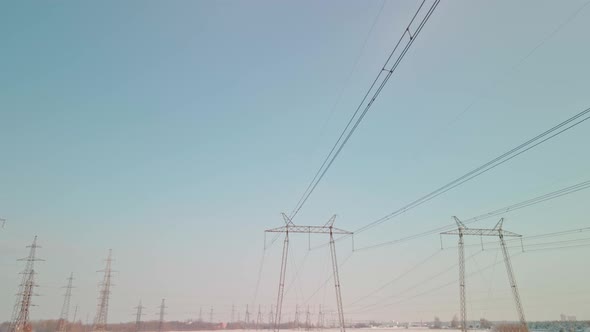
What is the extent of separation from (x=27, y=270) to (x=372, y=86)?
80292 mm

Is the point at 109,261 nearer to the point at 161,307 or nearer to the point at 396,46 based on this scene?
the point at 161,307

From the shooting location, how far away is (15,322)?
61219 mm

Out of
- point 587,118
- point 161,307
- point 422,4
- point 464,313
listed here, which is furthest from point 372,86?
point 161,307

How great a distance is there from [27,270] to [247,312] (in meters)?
140

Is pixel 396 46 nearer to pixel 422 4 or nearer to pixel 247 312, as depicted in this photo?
pixel 422 4

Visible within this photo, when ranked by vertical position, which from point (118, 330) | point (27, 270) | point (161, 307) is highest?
point (27, 270)

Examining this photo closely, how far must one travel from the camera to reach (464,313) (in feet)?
152

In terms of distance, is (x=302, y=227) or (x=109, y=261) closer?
(x=302, y=227)

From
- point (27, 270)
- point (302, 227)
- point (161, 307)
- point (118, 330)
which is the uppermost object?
Result: point (302, 227)

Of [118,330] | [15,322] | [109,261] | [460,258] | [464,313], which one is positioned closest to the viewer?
[464,313]

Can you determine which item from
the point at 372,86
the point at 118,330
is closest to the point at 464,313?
the point at 372,86

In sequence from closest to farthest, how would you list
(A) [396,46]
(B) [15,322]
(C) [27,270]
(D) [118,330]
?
(A) [396,46] < (B) [15,322] < (C) [27,270] < (D) [118,330]

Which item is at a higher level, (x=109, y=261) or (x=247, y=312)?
(x=109, y=261)

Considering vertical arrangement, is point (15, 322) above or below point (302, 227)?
below
